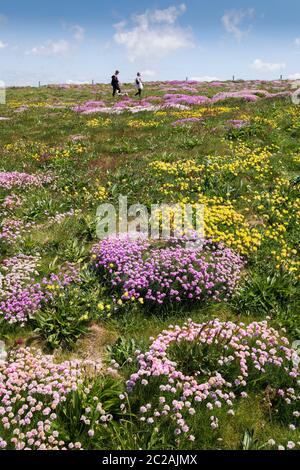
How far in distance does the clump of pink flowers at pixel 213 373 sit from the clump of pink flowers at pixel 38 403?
767 mm

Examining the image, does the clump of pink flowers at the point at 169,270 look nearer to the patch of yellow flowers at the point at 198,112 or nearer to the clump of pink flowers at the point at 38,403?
the clump of pink flowers at the point at 38,403

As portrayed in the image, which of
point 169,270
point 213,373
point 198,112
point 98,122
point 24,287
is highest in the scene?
point 198,112

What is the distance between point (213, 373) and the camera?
5.74m

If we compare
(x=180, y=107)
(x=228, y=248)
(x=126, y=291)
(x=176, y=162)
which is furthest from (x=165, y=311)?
(x=180, y=107)

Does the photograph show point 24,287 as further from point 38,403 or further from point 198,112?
point 198,112

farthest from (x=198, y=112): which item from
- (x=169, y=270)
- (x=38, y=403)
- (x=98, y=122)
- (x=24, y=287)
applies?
(x=38, y=403)

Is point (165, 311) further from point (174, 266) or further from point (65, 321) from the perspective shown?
point (65, 321)

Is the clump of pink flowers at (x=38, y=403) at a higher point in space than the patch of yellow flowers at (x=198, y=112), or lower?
lower

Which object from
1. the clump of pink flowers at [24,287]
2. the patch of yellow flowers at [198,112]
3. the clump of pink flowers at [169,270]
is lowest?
the clump of pink flowers at [24,287]

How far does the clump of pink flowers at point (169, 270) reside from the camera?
7.54 meters

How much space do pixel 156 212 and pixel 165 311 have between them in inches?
172

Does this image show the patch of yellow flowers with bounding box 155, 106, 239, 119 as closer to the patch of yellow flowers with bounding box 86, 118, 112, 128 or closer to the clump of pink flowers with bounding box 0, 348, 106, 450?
the patch of yellow flowers with bounding box 86, 118, 112, 128

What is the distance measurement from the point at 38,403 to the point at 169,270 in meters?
3.90

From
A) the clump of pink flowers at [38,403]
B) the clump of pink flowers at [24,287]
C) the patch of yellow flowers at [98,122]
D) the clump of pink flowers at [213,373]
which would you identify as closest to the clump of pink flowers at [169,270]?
the clump of pink flowers at [24,287]
